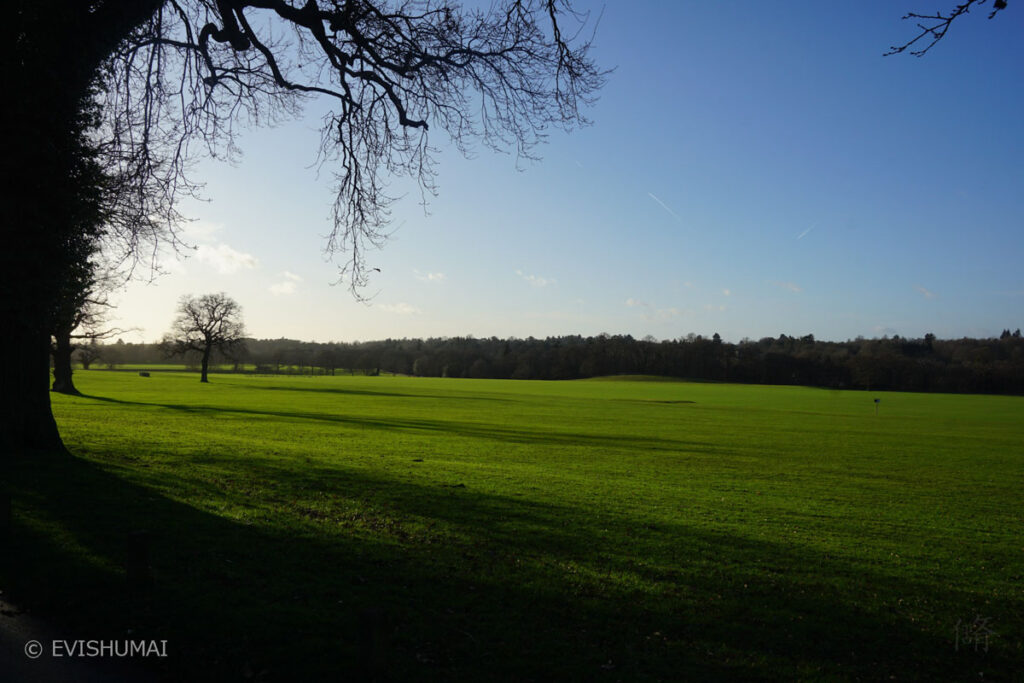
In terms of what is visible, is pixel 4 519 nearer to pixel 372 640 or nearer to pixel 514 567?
pixel 372 640

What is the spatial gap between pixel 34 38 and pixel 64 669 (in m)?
10.5

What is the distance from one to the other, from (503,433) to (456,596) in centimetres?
2310

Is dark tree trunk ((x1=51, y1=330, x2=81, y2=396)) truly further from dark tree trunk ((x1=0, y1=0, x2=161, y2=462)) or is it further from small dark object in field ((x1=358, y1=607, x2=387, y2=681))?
small dark object in field ((x1=358, y1=607, x2=387, y2=681))

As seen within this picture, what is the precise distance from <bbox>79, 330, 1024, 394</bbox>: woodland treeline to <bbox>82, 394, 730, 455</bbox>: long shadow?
299 feet

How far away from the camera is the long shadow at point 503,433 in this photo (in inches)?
1041

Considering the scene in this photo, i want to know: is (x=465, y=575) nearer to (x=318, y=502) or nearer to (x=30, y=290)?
(x=318, y=502)

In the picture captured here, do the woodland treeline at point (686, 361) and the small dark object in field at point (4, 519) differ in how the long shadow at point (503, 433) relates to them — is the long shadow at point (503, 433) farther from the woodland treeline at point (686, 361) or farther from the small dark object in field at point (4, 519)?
the woodland treeline at point (686, 361)

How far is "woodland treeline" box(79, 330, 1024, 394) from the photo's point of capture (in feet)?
414

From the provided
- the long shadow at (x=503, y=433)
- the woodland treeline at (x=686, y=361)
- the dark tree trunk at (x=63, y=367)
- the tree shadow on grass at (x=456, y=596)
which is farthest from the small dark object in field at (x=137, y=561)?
the woodland treeline at (x=686, y=361)

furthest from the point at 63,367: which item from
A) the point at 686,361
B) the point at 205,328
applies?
the point at 686,361

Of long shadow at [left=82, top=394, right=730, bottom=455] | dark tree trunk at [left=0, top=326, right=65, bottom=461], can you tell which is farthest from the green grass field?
long shadow at [left=82, top=394, right=730, bottom=455]

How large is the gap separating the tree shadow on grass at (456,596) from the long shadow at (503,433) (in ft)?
53.0

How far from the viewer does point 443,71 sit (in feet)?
38.6

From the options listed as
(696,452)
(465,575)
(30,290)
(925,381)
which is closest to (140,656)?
(465,575)
